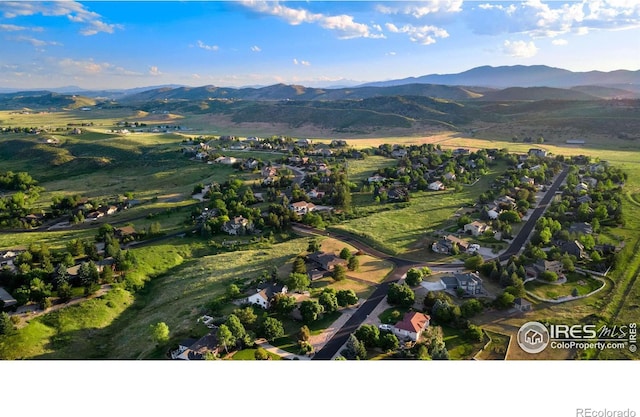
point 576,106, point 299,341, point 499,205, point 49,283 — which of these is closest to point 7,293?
point 49,283

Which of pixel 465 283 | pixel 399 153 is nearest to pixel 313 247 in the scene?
pixel 465 283

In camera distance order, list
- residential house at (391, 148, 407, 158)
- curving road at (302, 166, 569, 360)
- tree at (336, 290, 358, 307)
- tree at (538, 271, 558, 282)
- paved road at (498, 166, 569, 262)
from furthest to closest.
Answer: residential house at (391, 148, 407, 158), paved road at (498, 166, 569, 262), tree at (538, 271, 558, 282), tree at (336, 290, 358, 307), curving road at (302, 166, 569, 360)

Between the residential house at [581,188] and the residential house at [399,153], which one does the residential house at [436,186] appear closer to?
the residential house at [581,188]

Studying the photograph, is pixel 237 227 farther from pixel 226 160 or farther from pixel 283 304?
pixel 226 160

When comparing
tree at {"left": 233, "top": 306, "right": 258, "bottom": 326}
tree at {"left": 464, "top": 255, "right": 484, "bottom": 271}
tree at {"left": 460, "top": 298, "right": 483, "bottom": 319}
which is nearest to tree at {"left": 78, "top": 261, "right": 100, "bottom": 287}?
tree at {"left": 233, "top": 306, "right": 258, "bottom": 326}

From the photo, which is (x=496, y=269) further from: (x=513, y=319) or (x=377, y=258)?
(x=377, y=258)

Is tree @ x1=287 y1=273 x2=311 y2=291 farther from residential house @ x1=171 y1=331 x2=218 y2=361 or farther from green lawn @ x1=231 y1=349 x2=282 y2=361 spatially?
residential house @ x1=171 y1=331 x2=218 y2=361

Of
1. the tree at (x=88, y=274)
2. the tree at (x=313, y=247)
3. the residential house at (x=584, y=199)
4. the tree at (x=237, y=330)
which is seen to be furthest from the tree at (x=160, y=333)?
the residential house at (x=584, y=199)
